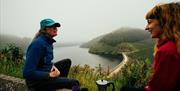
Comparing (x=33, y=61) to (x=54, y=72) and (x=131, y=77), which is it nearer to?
(x=54, y=72)

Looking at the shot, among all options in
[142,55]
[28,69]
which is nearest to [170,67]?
[28,69]

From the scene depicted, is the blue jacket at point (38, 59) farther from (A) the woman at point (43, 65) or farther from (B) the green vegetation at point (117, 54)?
(B) the green vegetation at point (117, 54)

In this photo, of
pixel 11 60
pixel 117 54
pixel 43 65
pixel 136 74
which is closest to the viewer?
pixel 43 65

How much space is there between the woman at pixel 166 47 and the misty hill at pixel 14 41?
4081 mm

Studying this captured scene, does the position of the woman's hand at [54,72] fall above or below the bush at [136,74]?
above

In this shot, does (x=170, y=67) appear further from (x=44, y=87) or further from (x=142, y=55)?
(x=142, y=55)

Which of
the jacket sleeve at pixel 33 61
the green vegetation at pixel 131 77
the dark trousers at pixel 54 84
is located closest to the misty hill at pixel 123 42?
the green vegetation at pixel 131 77

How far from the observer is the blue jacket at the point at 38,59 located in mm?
2820

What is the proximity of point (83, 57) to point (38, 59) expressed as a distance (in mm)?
2542

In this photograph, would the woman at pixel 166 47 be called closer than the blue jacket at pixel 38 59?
Yes

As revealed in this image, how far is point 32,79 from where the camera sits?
2.97 meters

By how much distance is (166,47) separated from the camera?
1.66 meters

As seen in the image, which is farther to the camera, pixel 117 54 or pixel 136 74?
pixel 117 54

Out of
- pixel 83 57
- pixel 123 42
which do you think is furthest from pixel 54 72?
pixel 123 42
